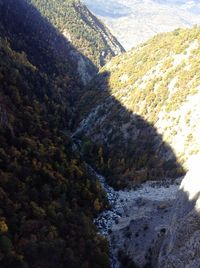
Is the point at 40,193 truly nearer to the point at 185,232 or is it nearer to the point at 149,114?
the point at 185,232

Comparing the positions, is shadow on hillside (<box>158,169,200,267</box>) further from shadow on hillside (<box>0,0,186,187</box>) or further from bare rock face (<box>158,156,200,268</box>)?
shadow on hillside (<box>0,0,186,187</box>)

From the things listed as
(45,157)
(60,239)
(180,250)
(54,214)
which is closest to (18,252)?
(60,239)

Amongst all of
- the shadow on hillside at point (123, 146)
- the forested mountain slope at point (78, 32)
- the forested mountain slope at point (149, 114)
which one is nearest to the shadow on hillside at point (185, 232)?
the shadow on hillside at point (123, 146)

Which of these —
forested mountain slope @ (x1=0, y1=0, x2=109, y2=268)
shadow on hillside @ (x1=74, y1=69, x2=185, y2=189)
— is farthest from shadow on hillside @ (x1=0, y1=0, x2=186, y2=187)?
forested mountain slope @ (x1=0, y1=0, x2=109, y2=268)

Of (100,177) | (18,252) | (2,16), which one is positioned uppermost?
(2,16)

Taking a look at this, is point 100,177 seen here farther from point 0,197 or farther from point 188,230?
point 188,230

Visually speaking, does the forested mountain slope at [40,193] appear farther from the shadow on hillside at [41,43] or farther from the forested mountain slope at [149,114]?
the shadow on hillside at [41,43]
